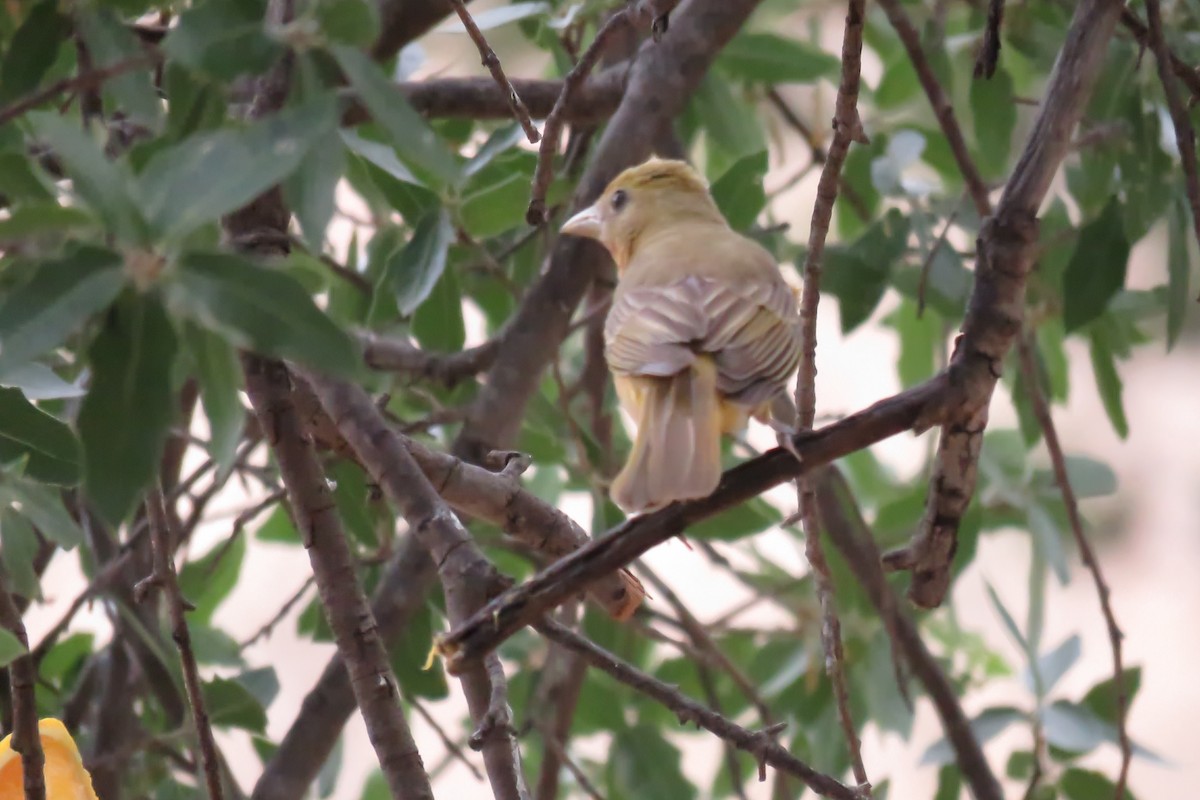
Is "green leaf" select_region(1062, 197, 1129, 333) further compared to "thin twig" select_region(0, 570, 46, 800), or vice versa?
"green leaf" select_region(1062, 197, 1129, 333)

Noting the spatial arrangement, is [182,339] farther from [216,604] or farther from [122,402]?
[216,604]

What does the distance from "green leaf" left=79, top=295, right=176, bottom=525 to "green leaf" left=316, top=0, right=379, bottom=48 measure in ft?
1.09

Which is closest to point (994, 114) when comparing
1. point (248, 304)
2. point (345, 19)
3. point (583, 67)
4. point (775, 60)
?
point (775, 60)

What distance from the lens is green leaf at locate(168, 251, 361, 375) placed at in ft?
2.81

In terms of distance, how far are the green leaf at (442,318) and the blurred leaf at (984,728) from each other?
1198 mm

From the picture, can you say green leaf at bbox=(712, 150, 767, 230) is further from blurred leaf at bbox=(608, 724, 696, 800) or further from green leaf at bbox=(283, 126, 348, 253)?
green leaf at bbox=(283, 126, 348, 253)

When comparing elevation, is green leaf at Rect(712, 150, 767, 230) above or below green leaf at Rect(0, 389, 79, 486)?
above

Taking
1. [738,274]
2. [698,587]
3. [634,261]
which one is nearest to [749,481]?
[738,274]

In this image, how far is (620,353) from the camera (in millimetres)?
1909

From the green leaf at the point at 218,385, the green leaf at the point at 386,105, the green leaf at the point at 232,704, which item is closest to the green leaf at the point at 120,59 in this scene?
the green leaf at the point at 386,105

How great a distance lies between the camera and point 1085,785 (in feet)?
8.66

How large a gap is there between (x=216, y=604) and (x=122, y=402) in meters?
2.19

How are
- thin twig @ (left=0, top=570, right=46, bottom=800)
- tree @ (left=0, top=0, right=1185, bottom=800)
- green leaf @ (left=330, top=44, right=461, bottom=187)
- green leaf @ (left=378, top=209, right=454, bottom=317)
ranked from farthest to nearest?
green leaf @ (left=378, top=209, right=454, bottom=317) → thin twig @ (left=0, top=570, right=46, bottom=800) → green leaf @ (left=330, top=44, right=461, bottom=187) → tree @ (left=0, top=0, right=1185, bottom=800)

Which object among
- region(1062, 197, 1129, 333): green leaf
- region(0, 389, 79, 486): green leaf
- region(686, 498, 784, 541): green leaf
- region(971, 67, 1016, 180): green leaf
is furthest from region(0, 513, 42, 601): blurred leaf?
region(971, 67, 1016, 180): green leaf
